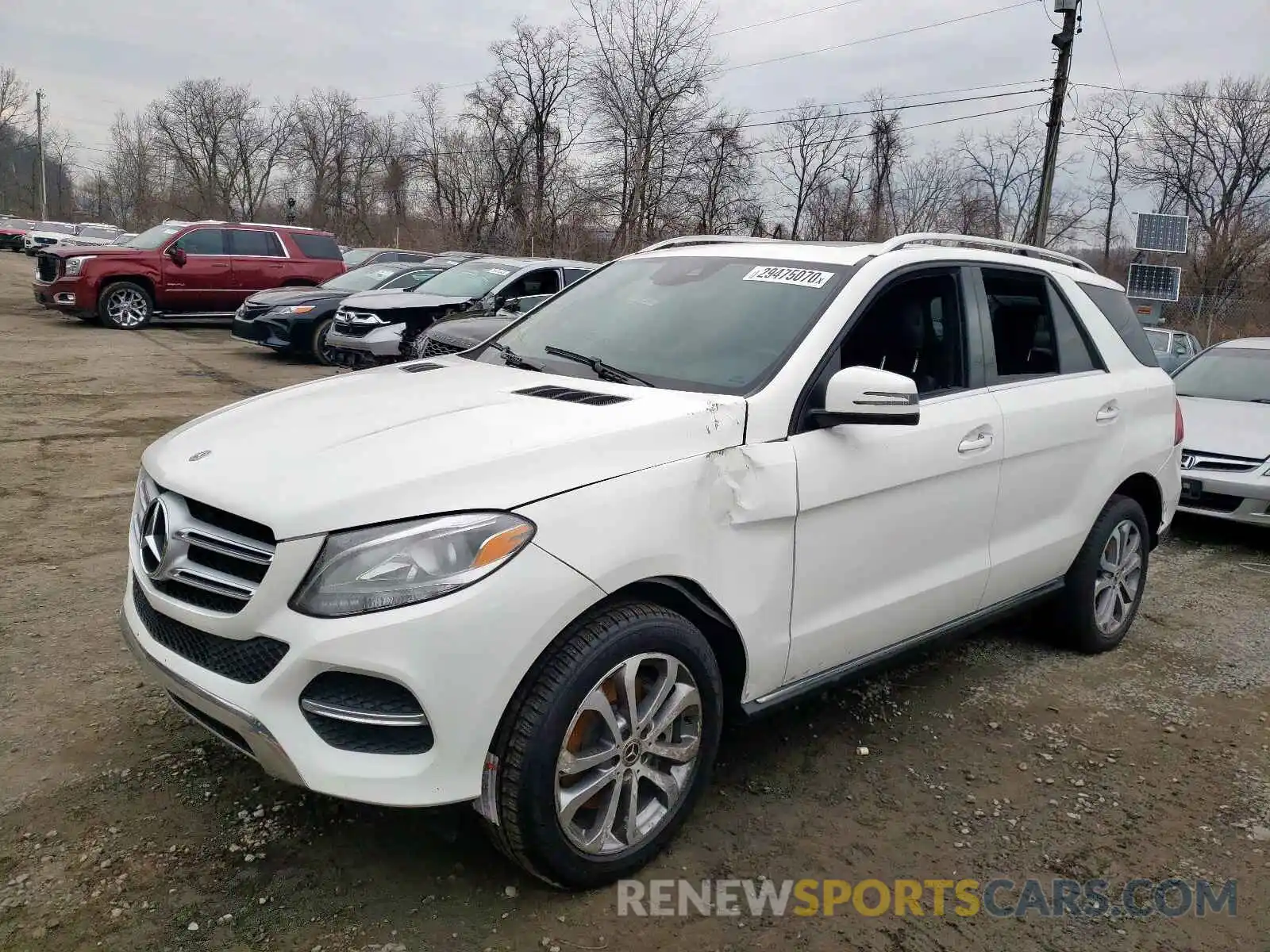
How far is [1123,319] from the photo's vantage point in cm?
469

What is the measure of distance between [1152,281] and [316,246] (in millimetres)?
19849

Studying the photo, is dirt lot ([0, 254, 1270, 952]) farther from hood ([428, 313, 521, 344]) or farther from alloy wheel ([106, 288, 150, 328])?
alloy wheel ([106, 288, 150, 328])

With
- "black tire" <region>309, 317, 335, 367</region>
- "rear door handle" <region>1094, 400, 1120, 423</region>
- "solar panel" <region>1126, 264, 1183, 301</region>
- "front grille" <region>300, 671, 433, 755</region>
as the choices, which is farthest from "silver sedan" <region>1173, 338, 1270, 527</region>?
"solar panel" <region>1126, 264, 1183, 301</region>

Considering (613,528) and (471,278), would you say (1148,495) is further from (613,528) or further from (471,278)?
(471,278)

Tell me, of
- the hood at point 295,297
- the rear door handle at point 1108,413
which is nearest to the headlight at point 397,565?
the rear door handle at point 1108,413

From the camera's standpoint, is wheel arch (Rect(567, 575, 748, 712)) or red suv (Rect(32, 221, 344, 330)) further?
red suv (Rect(32, 221, 344, 330))

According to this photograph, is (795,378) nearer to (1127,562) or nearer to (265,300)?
(1127,562)

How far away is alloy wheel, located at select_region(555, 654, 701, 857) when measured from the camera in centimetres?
251

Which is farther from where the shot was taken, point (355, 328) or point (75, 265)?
point (75, 265)

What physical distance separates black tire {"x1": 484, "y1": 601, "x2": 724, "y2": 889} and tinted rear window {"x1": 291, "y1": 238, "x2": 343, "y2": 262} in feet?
54.9

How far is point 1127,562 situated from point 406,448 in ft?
12.2

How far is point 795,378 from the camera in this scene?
10.0 feet

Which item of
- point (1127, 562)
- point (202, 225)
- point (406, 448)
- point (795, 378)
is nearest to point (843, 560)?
point (795, 378)

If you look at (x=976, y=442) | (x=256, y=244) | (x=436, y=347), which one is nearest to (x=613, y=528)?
(x=976, y=442)
